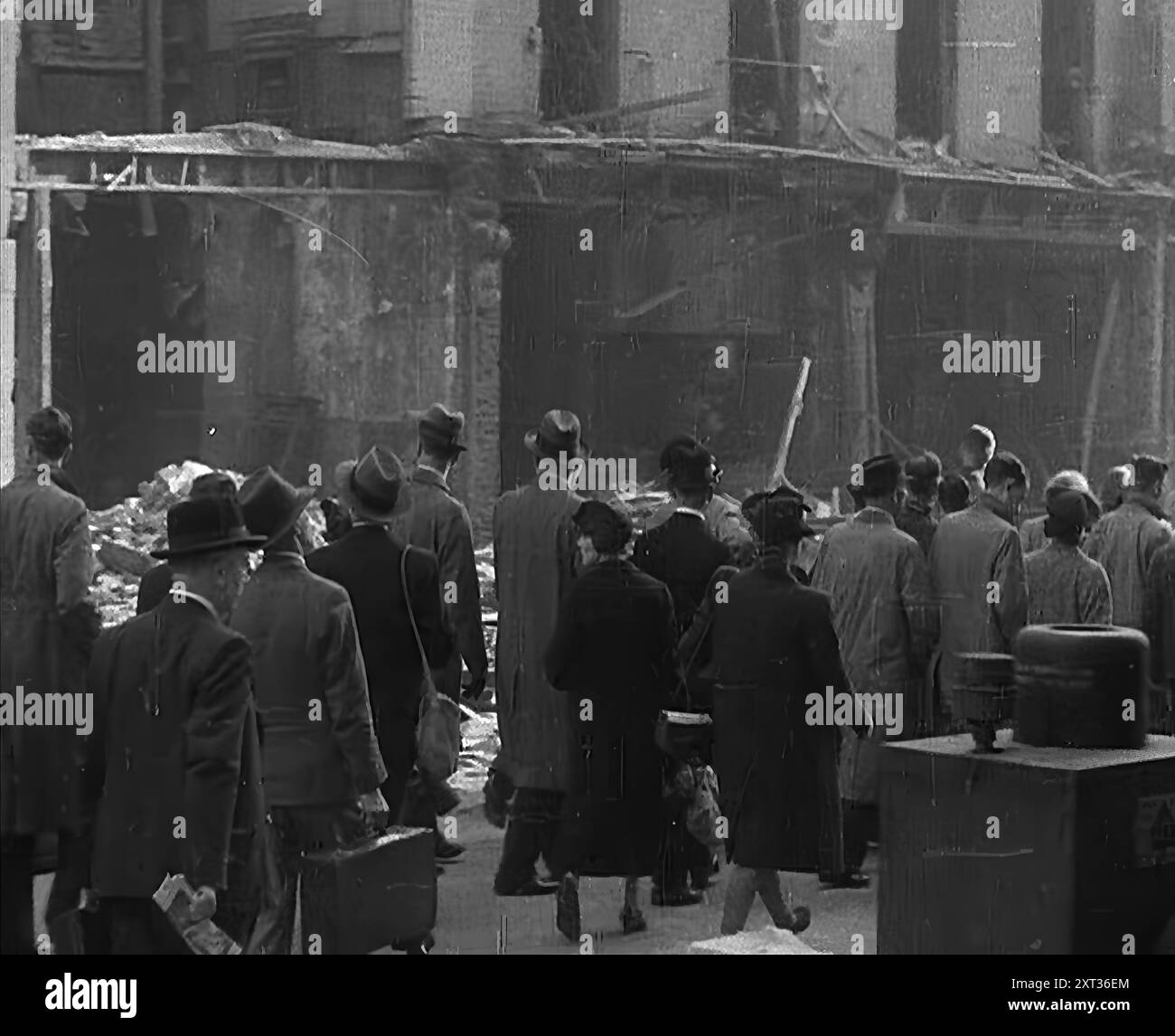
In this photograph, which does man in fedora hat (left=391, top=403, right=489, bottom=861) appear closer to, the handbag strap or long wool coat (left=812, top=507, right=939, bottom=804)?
the handbag strap

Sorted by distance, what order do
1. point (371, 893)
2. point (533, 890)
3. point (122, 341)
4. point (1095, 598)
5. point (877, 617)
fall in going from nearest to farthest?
point (371, 893) → point (533, 890) → point (877, 617) → point (1095, 598) → point (122, 341)

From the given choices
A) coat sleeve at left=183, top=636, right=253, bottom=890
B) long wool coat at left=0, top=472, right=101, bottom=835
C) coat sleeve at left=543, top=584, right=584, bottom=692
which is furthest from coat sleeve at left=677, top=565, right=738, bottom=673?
coat sleeve at left=183, top=636, right=253, bottom=890

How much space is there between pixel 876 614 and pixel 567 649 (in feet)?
5.90

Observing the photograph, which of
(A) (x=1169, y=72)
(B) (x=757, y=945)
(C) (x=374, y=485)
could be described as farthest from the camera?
(A) (x=1169, y=72)

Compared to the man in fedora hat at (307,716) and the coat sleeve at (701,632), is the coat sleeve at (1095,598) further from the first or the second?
the man in fedora hat at (307,716)

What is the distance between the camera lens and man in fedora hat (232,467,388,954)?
22.6ft

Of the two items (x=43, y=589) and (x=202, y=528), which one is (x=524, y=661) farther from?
(x=202, y=528)

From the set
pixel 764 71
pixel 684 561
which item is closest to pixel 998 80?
pixel 764 71

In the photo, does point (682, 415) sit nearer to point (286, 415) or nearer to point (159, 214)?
point (286, 415)

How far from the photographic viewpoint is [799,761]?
25.6ft

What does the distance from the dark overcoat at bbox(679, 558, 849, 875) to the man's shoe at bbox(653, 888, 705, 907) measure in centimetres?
99

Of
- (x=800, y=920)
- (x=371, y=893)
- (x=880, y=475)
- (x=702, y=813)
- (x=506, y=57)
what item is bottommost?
(x=800, y=920)

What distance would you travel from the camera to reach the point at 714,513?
924cm

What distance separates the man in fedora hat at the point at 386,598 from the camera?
25.8 ft
